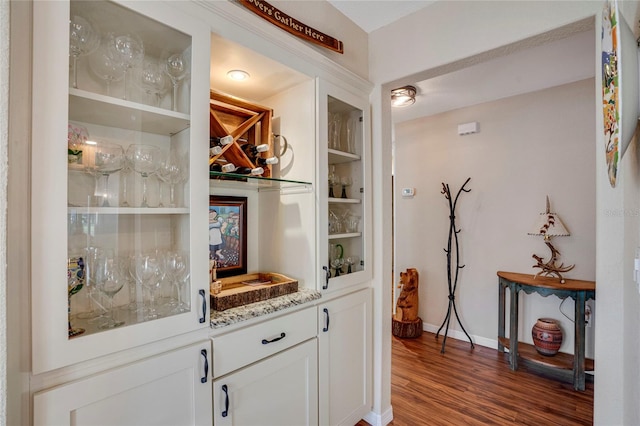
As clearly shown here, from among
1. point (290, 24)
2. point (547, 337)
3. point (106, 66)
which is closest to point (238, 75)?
point (290, 24)

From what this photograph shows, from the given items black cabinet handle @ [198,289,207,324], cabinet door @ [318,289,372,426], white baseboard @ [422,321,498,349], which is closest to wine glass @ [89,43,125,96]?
black cabinet handle @ [198,289,207,324]

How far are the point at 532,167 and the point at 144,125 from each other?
132 inches

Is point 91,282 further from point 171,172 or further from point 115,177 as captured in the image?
point 171,172

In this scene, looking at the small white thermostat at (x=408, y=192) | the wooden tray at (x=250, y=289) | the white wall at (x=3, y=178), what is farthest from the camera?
the small white thermostat at (x=408, y=192)

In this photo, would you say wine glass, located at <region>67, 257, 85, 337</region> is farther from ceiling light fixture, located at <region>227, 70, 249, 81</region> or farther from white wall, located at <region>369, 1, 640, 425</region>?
white wall, located at <region>369, 1, 640, 425</region>

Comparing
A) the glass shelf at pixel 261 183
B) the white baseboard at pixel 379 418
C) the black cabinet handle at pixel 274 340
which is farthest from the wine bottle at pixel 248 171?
the white baseboard at pixel 379 418

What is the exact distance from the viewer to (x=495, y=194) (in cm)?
325

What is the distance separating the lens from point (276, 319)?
57.2 inches

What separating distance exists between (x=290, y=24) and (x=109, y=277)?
1.43 metres

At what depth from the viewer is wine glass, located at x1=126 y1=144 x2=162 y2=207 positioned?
1.14 m

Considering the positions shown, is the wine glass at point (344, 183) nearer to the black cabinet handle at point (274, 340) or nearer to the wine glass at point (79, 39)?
the black cabinet handle at point (274, 340)

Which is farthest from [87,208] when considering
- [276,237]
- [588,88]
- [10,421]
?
[588,88]

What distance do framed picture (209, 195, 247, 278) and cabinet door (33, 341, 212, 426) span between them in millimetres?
548

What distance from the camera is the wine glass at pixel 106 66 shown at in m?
1.05
